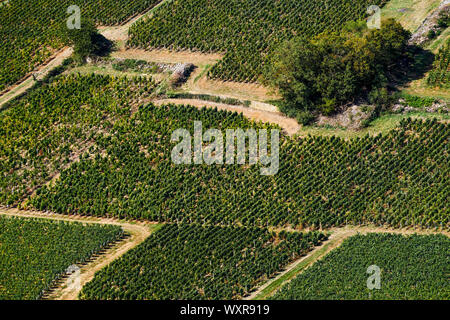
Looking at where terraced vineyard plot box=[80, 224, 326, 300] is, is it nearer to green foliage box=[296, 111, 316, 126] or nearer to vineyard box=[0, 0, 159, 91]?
green foliage box=[296, 111, 316, 126]

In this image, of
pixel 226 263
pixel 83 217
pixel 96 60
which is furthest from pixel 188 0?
pixel 226 263

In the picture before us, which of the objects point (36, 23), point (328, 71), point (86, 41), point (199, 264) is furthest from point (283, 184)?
point (36, 23)

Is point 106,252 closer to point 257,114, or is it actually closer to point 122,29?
point 257,114

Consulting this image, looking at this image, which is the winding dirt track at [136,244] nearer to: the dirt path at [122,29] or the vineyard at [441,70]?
the vineyard at [441,70]

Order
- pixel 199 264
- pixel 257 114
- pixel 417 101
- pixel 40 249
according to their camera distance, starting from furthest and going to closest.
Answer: pixel 257 114, pixel 417 101, pixel 40 249, pixel 199 264

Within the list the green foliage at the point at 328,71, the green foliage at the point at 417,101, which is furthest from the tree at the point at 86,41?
the green foliage at the point at 417,101

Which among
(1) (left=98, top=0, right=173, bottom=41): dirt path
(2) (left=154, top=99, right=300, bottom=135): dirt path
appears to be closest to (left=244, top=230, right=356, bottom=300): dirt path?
(2) (left=154, top=99, right=300, bottom=135): dirt path

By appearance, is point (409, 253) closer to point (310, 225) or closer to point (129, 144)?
point (310, 225)
